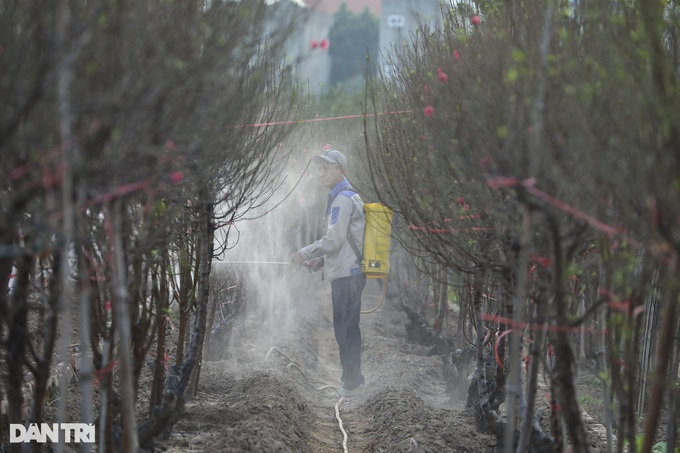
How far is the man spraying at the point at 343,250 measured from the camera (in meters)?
10.2

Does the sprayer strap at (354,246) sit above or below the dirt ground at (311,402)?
above

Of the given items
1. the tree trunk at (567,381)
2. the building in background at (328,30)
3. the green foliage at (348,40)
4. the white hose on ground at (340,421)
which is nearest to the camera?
the tree trunk at (567,381)

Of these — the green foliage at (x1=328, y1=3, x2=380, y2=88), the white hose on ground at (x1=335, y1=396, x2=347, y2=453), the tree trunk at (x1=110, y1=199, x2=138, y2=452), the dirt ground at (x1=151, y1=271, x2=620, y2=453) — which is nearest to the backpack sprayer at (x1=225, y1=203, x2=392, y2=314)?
the dirt ground at (x1=151, y1=271, x2=620, y2=453)

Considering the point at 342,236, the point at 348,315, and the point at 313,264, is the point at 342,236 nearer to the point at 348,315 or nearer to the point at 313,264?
the point at 313,264

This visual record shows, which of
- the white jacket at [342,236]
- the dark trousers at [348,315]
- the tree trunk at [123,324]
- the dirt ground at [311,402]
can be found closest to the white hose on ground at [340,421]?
the dirt ground at [311,402]

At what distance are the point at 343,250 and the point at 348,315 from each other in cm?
75

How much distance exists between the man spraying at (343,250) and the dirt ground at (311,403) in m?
0.80

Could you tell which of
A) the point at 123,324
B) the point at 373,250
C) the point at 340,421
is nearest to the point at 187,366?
the point at 340,421

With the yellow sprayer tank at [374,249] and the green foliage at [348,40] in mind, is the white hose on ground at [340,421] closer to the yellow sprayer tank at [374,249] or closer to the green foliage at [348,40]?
the yellow sprayer tank at [374,249]

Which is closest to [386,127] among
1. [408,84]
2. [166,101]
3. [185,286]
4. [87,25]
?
[408,84]

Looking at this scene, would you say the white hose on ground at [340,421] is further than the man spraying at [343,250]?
No

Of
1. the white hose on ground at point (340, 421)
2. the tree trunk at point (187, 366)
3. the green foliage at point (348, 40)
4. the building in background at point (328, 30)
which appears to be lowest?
the white hose on ground at point (340, 421)

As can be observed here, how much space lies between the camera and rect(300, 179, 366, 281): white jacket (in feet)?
33.5

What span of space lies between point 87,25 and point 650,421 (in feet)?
9.43
